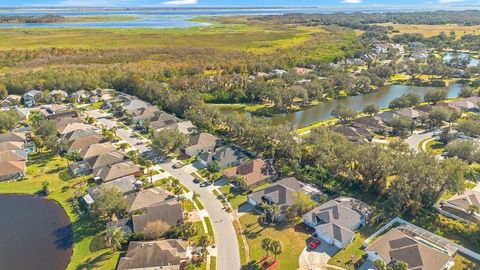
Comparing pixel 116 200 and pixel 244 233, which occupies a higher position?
pixel 116 200

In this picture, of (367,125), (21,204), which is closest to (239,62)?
(367,125)

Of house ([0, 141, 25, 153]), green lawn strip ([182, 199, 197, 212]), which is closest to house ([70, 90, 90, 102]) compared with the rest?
house ([0, 141, 25, 153])

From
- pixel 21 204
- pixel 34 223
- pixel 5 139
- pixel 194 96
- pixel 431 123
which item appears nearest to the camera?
pixel 34 223

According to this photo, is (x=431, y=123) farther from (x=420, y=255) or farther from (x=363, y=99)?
(x=420, y=255)

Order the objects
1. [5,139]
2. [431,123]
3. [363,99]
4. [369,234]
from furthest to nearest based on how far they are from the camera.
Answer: [363,99], [431,123], [5,139], [369,234]

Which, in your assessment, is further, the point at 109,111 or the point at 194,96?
the point at 109,111
